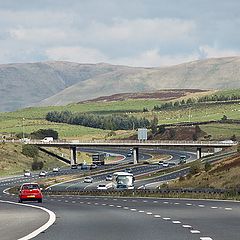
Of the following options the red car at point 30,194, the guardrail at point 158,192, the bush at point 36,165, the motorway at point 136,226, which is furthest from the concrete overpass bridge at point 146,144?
the motorway at point 136,226

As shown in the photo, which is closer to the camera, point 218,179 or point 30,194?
point 30,194

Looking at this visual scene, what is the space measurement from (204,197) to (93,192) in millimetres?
23252

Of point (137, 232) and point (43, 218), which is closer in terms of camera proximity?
point (137, 232)

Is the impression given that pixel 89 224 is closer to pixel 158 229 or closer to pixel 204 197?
pixel 158 229

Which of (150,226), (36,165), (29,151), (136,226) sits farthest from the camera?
(29,151)

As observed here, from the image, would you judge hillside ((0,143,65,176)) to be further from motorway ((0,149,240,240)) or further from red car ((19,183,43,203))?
motorway ((0,149,240,240))

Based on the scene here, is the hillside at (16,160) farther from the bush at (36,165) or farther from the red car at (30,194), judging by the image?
the red car at (30,194)

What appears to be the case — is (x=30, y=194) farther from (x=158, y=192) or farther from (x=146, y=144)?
(x=146, y=144)

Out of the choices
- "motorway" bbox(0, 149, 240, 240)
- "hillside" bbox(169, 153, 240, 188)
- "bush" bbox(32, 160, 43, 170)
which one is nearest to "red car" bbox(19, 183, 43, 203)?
"motorway" bbox(0, 149, 240, 240)

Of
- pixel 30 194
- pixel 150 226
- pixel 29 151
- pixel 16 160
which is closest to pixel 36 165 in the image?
pixel 16 160

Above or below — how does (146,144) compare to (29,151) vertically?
above

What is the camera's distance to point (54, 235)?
75.4 ft

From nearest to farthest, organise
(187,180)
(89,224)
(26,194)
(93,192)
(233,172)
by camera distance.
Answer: (89,224), (26,194), (93,192), (233,172), (187,180)

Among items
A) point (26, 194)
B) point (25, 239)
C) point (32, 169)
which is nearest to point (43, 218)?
point (25, 239)
